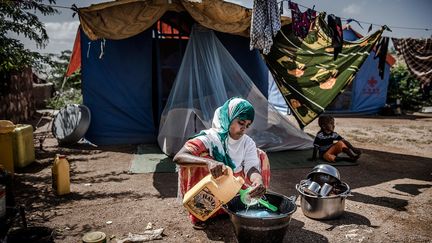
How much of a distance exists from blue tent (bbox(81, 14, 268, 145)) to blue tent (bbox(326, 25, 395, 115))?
674 centimetres

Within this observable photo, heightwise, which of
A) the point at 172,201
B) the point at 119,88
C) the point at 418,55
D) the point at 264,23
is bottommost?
the point at 172,201

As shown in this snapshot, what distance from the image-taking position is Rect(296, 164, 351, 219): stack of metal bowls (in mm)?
3139

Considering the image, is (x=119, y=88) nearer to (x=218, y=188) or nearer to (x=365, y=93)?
(x=218, y=188)

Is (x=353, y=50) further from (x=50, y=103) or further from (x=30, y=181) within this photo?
(x=50, y=103)

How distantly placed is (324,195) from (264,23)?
294 cm

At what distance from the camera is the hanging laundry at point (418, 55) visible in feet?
20.8

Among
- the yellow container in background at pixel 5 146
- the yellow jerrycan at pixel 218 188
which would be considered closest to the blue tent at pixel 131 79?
the yellow container in background at pixel 5 146

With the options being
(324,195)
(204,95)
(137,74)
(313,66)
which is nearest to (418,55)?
(313,66)

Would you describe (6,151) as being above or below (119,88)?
below

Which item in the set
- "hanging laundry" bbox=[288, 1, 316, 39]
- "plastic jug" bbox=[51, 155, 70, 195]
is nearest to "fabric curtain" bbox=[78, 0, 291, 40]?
"hanging laundry" bbox=[288, 1, 316, 39]

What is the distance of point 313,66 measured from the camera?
17.2 ft

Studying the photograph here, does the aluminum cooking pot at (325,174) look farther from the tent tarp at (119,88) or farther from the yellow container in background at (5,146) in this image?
the tent tarp at (119,88)

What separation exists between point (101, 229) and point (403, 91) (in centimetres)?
1482

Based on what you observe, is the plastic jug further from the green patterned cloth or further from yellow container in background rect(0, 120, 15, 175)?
the green patterned cloth
